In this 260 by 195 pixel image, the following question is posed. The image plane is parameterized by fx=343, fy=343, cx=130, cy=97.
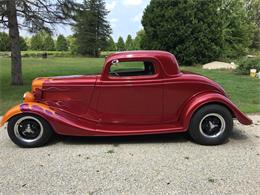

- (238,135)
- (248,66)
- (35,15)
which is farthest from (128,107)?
(248,66)

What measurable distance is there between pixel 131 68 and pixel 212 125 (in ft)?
5.66

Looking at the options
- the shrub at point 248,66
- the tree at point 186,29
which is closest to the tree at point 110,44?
the tree at point 186,29

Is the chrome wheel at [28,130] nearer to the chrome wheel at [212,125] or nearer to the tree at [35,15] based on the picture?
the chrome wheel at [212,125]

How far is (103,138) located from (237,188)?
2725 millimetres

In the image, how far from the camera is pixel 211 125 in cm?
565

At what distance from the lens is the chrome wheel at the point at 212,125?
5.59 metres

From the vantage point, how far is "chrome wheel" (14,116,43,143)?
5590mm

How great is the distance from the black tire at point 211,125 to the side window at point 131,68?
1.06 metres

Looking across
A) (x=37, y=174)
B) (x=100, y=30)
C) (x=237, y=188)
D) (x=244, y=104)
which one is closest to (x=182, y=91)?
(x=237, y=188)

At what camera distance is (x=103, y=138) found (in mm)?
6066

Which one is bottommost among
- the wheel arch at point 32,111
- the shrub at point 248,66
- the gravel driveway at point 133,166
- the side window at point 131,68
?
the gravel driveway at point 133,166

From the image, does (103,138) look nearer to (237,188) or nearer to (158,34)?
(237,188)

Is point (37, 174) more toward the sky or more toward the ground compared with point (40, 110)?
more toward the ground

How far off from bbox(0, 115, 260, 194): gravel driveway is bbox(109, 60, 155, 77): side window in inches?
44.8
